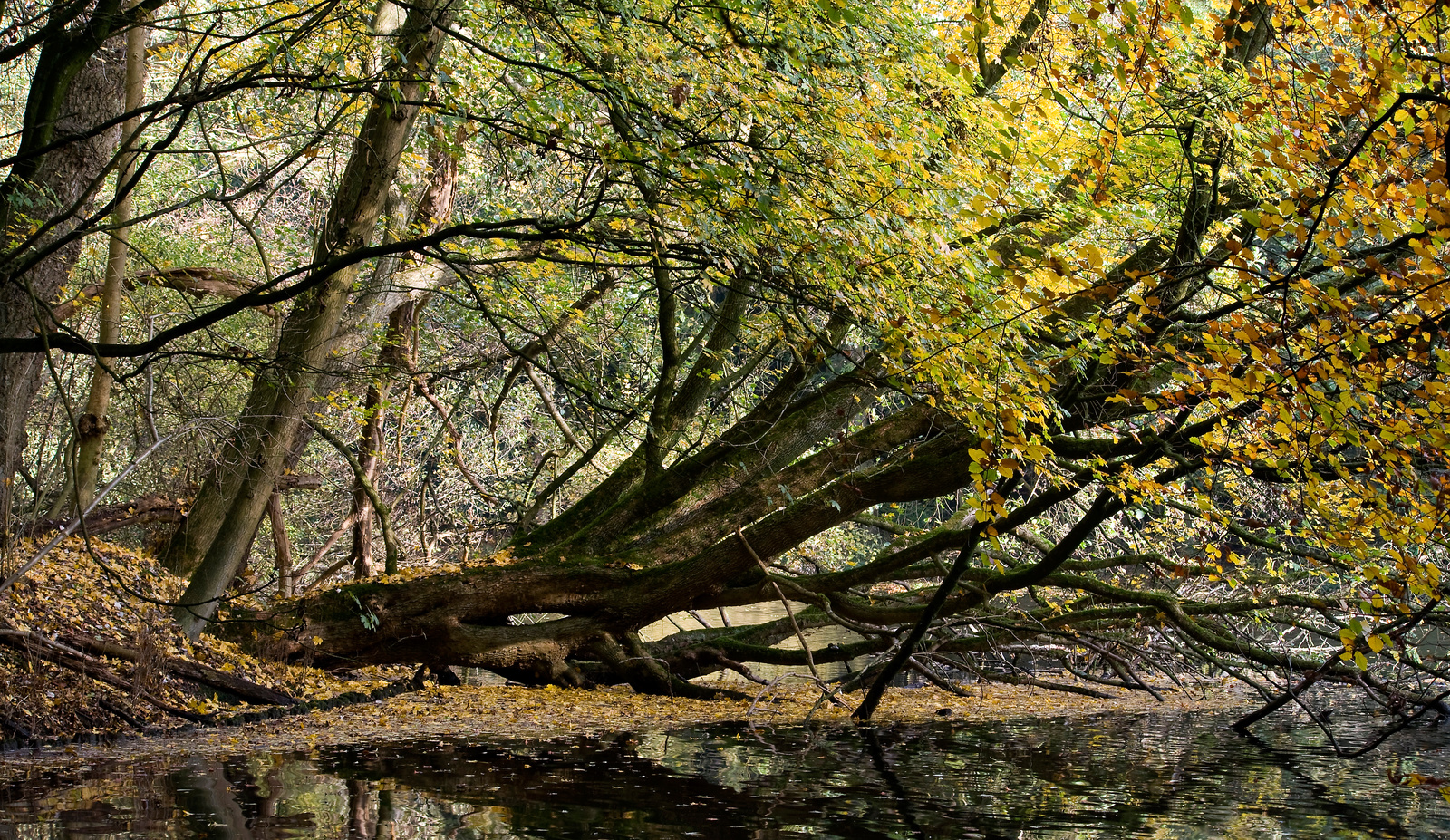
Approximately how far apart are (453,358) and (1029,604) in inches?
264

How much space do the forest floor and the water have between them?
714mm

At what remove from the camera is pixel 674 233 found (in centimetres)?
634

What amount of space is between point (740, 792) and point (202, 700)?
4.13 meters

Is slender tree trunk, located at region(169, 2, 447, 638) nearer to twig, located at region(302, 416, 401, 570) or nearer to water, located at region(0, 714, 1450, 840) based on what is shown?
twig, located at region(302, 416, 401, 570)

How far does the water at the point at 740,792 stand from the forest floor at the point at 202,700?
2.34 ft

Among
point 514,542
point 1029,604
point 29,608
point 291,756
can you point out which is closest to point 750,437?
point 514,542

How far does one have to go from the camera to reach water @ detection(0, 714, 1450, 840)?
15.3ft

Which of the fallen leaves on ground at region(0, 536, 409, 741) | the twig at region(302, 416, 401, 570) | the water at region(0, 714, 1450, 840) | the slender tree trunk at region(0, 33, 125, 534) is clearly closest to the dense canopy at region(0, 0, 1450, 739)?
the slender tree trunk at region(0, 33, 125, 534)

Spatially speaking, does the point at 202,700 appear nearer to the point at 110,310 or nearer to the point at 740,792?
the point at 110,310

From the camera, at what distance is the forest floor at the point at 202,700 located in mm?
6570

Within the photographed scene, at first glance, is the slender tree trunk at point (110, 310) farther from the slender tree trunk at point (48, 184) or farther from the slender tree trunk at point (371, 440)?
Result: the slender tree trunk at point (371, 440)

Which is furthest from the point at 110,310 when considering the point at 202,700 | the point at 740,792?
the point at 740,792

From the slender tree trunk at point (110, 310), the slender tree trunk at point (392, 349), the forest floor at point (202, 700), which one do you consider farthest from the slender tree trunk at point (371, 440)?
the slender tree trunk at point (110, 310)

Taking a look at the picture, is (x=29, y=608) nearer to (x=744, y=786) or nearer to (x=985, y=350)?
(x=744, y=786)
